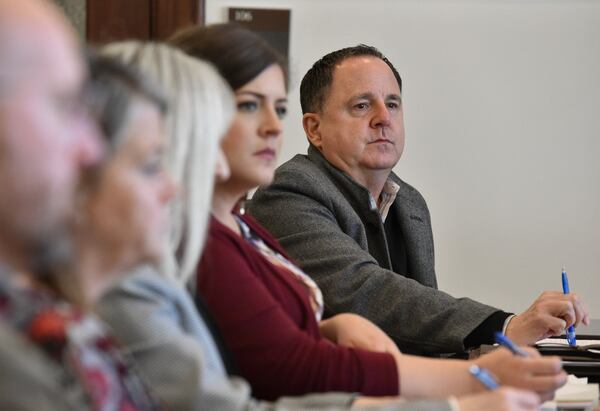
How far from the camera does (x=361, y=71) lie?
2990mm

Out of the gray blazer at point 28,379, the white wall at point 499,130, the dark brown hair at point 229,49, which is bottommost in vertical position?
the white wall at point 499,130

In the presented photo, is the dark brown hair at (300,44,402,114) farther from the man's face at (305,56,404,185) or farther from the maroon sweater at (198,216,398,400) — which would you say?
the maroon sweater at (198,216,398,400)

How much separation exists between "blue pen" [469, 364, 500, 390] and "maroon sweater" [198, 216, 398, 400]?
0.37 ft

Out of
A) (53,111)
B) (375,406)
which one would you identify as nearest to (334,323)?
(375,406)

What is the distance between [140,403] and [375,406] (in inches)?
20.7

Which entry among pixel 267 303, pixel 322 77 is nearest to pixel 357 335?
pixel 267 303

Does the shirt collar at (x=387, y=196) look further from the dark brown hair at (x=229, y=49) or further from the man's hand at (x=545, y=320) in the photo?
the dark brown hair at (x=229, y=49)

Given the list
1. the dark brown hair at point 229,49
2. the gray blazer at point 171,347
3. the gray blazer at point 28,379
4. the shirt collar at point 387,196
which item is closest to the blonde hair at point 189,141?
the gray blazer at point 171,347

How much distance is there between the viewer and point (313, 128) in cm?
303

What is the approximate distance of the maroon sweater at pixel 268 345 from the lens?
1.61 meters

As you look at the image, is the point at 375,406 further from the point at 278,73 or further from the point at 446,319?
the point at 446,319

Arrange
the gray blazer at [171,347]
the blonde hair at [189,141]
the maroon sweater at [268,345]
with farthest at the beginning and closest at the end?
the maroon sweater at [268,345]
the blonde hair at [189,141]
the gray blazer at [171,347]

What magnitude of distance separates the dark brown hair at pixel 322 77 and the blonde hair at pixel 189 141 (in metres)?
1.48

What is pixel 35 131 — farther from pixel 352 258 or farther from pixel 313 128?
pixel 313 128
